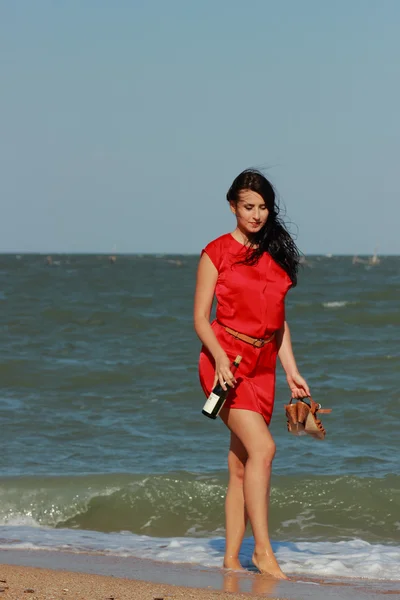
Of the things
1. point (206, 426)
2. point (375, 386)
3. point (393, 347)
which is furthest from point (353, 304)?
point (206, 426)

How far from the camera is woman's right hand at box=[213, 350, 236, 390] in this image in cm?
403

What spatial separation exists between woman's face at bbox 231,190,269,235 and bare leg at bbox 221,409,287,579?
31.5 inches

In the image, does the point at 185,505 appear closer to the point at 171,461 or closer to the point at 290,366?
the point at 171,461

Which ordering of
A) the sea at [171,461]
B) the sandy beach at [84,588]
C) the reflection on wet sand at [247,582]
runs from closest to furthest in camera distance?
the sandy beach at [84,588]
the reflection on wet sand at [247,582]
the sea at [171,461]

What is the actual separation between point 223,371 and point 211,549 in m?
1.59

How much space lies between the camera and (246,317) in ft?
13.9

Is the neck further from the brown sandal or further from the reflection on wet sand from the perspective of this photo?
the reflection on wet sand

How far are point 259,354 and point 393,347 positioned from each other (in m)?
10.9

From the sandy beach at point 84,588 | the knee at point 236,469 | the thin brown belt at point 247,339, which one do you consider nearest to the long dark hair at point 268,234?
the thin brown belt at point 247,339

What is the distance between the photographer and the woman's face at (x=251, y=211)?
4285 mm

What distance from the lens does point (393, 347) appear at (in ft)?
48.8

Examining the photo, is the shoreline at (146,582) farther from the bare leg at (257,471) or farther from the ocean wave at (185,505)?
the ocean wave at (185,505)

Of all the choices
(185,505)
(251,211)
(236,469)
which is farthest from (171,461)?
(251,211)

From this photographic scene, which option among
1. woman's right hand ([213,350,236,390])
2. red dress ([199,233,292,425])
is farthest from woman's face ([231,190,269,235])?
woman's right hand ([213,350,236,390])
